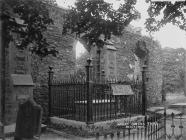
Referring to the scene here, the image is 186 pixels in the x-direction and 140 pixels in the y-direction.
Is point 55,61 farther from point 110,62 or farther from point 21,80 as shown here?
point 110,62

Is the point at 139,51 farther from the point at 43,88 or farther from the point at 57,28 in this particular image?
the point at 43,88

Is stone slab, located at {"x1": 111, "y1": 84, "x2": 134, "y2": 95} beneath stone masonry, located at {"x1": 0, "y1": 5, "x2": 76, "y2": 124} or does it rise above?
beneath

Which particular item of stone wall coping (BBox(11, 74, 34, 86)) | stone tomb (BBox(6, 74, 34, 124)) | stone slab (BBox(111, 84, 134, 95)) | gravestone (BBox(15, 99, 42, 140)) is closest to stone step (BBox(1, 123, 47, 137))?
stone tomb (BBox(6, 74, 34, 124))

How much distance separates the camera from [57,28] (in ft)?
37.9

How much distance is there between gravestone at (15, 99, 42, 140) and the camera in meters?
4.84

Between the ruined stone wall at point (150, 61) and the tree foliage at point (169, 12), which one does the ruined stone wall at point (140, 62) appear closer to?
the ruined stone wall at point (150, 61)

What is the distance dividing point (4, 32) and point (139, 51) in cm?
1319

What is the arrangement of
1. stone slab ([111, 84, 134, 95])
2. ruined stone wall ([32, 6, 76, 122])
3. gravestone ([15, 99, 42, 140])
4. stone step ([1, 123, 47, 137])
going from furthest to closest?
1. ruined stone wall ([32, 6, 76, 122])
2. stone slab ([111, 84, 134, 95])
3. stone step ([1, 123, 47, 137])
4. gravestone ([15, 99, 42, 140])

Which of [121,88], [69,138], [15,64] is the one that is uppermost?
[15,64]

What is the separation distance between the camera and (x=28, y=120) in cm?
485

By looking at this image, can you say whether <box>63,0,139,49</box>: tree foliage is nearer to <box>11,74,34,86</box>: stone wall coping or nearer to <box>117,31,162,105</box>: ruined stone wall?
<box>11,74,34,86</box>: stone wall coping

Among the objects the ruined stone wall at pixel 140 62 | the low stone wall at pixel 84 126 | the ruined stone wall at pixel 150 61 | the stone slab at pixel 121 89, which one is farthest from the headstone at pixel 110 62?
the low stone wall at pixel 84 126

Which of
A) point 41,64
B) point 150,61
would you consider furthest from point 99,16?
point 150,61

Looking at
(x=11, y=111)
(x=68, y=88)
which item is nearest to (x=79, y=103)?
(x=68, y=88)
